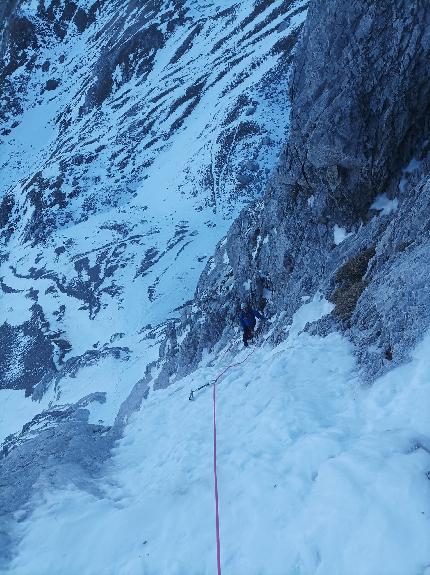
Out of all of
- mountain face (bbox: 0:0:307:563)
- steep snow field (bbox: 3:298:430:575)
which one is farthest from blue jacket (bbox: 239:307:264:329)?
mountain face (bbox: 0:0:307:563)

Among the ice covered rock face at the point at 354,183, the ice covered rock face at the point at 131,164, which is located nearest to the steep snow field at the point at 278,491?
the ice covered rock face at the point at 354,183

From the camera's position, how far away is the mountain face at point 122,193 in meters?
31.2

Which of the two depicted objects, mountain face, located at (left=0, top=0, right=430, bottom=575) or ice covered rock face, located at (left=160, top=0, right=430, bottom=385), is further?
ice covered rock face, located at (left=160, top=0, right=430, bottom=385)

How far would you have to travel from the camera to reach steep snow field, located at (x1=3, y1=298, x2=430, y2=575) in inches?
183

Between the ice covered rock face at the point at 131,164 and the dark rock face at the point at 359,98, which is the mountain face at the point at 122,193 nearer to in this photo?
the ice covered rock face at the point at 131,164

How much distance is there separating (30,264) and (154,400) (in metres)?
42.8

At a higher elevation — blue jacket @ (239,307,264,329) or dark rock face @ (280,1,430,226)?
dark rock face @ (280,1,430,226)

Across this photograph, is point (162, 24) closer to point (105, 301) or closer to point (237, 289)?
point (105, 301)

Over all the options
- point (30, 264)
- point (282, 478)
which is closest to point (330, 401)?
point (282, 478)

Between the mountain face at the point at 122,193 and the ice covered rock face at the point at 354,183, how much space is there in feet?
24.2

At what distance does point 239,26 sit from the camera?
6469 cm

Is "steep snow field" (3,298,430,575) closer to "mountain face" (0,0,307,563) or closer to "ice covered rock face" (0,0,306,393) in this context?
"mountain face" (0,0,307,563)

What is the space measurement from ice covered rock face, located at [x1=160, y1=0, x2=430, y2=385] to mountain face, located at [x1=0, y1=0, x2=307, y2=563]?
7.39 meters

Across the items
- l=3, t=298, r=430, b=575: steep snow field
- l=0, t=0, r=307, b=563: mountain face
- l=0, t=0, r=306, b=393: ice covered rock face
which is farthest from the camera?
l=0, t=0, r=306, b=393: ice covered rock face
